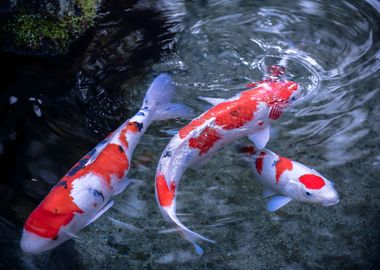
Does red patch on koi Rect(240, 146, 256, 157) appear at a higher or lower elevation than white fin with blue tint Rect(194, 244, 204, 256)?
higher

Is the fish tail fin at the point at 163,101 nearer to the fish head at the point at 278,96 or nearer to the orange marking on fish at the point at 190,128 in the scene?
the orange marking on fish at the point at 190,128

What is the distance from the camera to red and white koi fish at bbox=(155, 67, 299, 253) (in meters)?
3.12

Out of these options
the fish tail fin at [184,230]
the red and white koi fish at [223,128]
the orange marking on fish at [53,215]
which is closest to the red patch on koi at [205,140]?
the red and white koi fish at [223,128]

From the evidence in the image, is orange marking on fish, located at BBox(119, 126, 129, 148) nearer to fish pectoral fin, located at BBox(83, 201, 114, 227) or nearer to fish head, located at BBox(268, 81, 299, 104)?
fish pectoral fin, located at BBox(83, 201, 114, 227)

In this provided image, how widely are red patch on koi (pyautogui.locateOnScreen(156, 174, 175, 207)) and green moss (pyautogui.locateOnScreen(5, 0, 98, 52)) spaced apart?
1.98 meters

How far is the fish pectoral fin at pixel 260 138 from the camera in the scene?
3412mm

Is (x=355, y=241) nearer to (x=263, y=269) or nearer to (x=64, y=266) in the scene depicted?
(x=263, y=269)

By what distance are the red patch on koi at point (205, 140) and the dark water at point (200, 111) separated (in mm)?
254

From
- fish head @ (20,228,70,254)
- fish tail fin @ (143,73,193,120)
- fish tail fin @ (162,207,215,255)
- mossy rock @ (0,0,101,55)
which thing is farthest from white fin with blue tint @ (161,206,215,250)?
mossy rock @ (0,0,101,55)

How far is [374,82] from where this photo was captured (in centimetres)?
414

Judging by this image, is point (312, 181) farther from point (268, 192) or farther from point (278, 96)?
point (278, 96)

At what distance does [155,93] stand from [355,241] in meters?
1.73

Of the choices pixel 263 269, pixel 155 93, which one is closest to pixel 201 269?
pixel 263 269

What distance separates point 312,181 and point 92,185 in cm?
140
